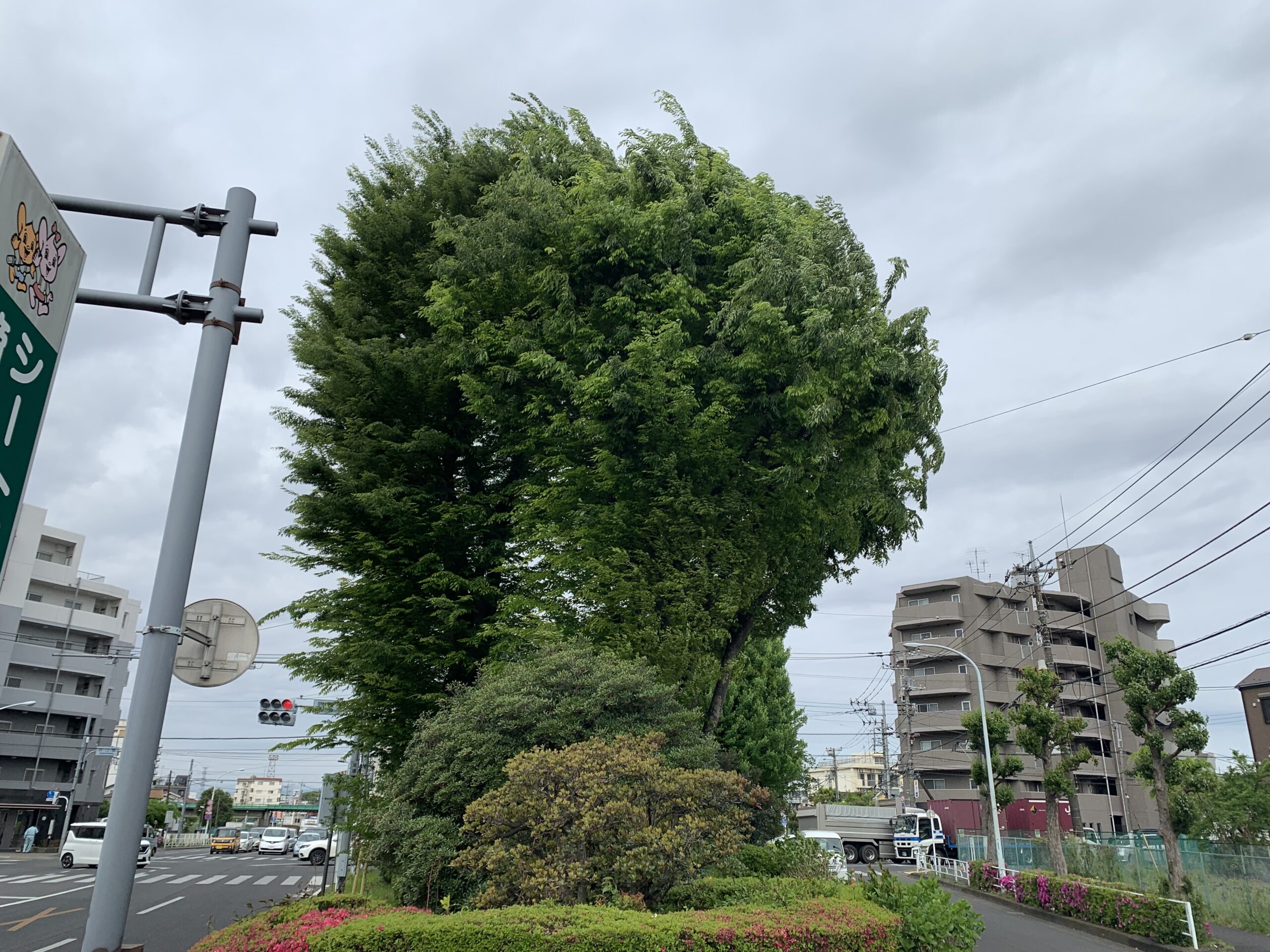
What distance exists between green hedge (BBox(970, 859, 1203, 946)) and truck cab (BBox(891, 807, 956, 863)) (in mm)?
21522

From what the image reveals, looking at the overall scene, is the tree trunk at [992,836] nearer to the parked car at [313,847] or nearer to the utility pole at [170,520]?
the parked car at [313,847]

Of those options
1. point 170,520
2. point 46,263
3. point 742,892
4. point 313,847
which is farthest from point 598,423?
point 313,847

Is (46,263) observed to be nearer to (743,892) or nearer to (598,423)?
(743,892)

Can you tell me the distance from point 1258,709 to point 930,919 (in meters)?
54.1

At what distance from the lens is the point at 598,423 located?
1384 cm

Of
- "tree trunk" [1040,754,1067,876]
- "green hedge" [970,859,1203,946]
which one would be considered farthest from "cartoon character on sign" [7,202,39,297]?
"tree trunk" [1040,754,1067,876]

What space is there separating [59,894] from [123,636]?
4492cm

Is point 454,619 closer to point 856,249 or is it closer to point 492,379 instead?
point 492,379

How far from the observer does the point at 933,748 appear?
5931 centimetres

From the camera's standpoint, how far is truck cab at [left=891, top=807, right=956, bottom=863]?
43250mm

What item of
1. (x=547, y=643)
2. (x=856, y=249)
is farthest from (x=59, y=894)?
(x=856, y=249)

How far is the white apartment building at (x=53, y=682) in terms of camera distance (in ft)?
161

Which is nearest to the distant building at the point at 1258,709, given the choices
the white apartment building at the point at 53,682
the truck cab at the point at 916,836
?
the truck cab at the point at 916,836

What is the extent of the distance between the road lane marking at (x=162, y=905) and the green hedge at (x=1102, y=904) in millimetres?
20630
